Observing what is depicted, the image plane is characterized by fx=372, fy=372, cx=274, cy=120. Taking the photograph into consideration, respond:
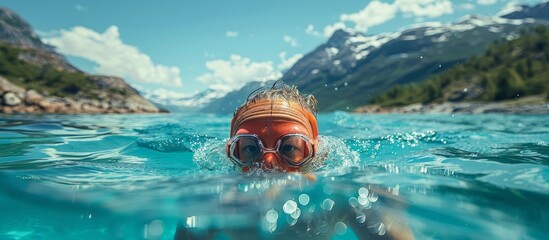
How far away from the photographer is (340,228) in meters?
3.21

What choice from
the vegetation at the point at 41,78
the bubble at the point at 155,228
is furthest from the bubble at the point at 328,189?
the vegetation at the point at 41,78

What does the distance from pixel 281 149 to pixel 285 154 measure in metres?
0.07

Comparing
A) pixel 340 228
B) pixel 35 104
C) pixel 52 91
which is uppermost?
pixel 52 91

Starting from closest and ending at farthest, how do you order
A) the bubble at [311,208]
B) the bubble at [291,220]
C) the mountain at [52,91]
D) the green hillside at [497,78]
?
the bubble at [291,220] < the bubble at [311,208] < the mountain at [52,91] < the green hillside at [497,78]

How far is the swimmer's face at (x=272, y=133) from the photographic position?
4.10m

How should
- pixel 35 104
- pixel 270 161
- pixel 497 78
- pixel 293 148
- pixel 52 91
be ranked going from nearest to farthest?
pixel 270 161
pixel 293 148
pixel 35 104
pixel 497 78
pixel 52 91

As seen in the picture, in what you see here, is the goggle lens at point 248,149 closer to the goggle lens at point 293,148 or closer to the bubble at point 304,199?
the goggle lens at point 293,148

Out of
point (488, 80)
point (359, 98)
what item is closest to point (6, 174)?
point (488, 80)

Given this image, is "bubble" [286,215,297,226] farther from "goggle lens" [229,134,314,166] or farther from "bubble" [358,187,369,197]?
"goggle lens" [229,134,314,166]

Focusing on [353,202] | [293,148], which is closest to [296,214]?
[353,202]

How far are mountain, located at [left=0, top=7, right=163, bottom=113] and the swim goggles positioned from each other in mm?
34961

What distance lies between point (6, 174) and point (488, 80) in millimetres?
57942

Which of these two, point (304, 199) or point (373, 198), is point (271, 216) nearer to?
point (304, 199)

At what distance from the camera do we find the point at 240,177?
3814 mm
